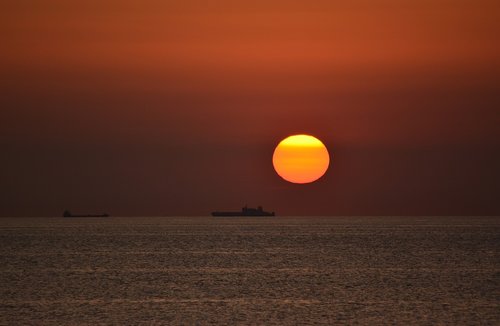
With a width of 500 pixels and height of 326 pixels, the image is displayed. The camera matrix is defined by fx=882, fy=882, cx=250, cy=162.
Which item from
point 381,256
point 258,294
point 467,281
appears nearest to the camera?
point 258,294

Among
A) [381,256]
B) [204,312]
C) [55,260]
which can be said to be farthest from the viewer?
[381,256]

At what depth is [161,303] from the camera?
61.4 meters

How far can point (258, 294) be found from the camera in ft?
224

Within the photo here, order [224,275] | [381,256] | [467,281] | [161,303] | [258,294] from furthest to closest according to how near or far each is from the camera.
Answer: [381,256]
[224,275]
[467,281]
[258,294]
[161,303]

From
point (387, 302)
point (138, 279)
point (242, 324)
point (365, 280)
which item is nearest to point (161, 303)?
point (242, 324)

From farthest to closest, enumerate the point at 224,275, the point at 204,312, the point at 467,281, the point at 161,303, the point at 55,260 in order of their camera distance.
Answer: the point at 55,260 → the point at 224,275 → the point at 467,281 → the point at 161,303 → the point at 204,312

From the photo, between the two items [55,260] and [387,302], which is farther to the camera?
[55,260]

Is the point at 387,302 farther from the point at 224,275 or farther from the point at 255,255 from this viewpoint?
the point at 255,255

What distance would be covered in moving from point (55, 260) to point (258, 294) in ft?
176

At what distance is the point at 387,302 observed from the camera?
62.3 metres

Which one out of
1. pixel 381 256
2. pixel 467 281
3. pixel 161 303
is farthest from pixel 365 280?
pixel 381 256

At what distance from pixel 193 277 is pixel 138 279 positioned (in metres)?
5.59

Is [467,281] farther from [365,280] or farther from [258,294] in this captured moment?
[258,294]

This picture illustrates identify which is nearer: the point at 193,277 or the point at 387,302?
the point at 387,302
